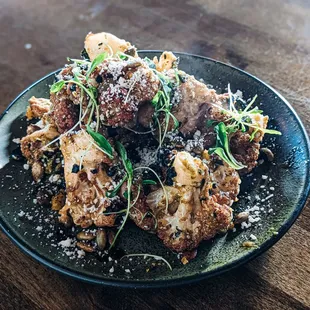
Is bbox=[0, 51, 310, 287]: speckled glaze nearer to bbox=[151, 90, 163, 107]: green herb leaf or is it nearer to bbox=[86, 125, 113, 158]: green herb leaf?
bbox=[86, 125, 113, 158]: green herb leaf

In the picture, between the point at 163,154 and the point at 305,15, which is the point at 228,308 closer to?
the point at 163,154

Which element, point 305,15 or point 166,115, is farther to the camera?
point 305,15

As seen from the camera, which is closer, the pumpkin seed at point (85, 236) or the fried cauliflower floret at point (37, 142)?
the pumpkin seed at point (85, 236)

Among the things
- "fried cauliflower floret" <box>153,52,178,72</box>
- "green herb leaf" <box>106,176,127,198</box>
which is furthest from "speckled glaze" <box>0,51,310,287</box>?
"fried cauliflower floret" <box>153,52,178,72</box>

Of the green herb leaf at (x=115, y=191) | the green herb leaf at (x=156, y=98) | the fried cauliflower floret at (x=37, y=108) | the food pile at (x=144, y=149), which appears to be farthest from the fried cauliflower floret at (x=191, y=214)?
the fried cauliflower floret at (x=37, y=108)

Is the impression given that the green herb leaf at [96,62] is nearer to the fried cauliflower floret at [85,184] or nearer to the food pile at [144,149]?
the food pile at [144,149]

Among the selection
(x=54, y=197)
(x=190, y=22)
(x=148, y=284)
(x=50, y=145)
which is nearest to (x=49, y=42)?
(x=190, y=22)
